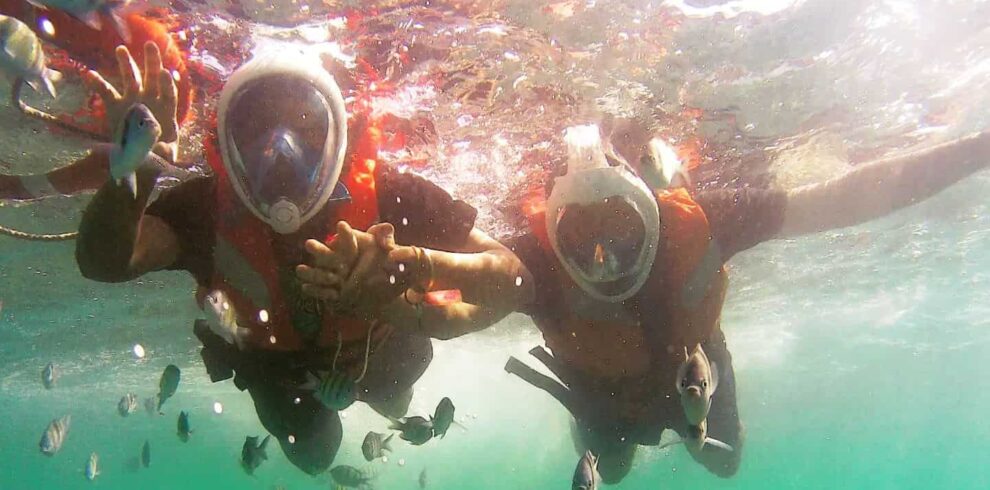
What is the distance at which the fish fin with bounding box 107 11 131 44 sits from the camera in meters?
6.25

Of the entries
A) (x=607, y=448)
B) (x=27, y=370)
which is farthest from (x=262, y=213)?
(x=27, y=370)

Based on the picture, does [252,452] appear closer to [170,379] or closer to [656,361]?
[170,379]

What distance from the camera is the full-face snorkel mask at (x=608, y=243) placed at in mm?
4883

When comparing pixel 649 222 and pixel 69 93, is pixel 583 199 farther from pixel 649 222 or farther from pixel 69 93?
pixel 69 93

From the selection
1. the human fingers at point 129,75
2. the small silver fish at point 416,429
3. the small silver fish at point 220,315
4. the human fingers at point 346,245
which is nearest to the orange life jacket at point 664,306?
the small silver fish at point 416,429

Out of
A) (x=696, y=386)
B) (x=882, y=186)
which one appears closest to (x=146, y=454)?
(x=696, y=386)

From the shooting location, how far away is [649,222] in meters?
4.91

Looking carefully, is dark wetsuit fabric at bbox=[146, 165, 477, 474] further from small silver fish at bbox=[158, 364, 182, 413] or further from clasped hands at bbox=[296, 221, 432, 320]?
clasped hands at bbox=[296, 221, 432, 320]

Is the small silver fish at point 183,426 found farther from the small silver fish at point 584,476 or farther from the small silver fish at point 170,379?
the small silver fish at point 584,476

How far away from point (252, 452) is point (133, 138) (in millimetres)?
4351

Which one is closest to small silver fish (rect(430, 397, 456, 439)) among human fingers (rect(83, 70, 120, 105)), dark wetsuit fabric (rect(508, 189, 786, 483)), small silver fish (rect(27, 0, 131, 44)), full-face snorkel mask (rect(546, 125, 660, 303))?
dark wetsuit fabric (rect(508, 189, 786, 483))

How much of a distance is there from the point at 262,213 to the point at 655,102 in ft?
25.3

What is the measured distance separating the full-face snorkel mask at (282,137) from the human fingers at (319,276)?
2.16 ft

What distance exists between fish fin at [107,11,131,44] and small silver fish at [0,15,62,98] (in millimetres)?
3062
